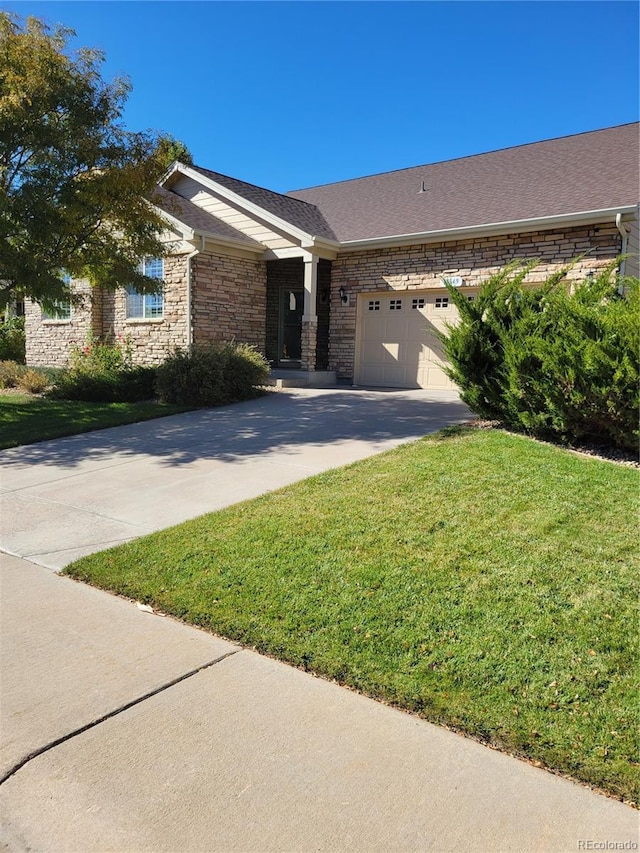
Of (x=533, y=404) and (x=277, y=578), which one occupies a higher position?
(x=533, y=404)

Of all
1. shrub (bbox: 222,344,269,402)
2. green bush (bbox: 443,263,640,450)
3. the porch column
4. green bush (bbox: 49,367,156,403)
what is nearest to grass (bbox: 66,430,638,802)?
green bush (bbox: 443,263,640,450)

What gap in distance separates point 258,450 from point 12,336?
17.3 metres

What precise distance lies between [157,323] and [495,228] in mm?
8904

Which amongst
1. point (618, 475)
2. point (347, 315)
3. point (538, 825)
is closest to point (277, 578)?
point (538, 825)

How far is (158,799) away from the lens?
7.88 ft

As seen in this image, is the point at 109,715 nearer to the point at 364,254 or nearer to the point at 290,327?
the point at 364,254

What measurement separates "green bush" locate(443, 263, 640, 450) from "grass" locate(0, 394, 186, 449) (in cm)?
580

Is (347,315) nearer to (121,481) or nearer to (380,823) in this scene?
(121,481)

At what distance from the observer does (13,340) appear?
21.8 m

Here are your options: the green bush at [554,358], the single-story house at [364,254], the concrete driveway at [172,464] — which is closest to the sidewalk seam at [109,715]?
the concrete driveway at [172,464]

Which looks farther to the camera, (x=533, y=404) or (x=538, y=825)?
(x=533, y=404)

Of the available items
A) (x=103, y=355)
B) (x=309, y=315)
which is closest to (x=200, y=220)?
→ (x=309, y=315)

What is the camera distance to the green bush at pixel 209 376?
12.2m

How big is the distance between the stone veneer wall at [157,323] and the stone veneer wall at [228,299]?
1.23 feet
